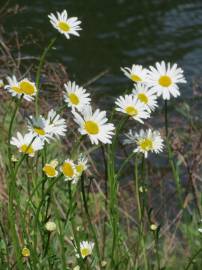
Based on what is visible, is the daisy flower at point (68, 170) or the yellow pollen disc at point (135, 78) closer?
the daisy flower at point (68, 170)

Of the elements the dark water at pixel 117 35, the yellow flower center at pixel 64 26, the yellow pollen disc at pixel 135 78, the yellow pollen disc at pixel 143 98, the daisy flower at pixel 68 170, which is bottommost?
the daisy flower at pixel 68 170

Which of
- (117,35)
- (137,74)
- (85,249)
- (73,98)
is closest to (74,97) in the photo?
(73,98)

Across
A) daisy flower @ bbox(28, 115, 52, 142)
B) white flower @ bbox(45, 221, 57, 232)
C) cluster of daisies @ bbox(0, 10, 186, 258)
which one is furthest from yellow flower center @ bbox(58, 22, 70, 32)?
white flower @ bbox(45, 221, 57, 232)

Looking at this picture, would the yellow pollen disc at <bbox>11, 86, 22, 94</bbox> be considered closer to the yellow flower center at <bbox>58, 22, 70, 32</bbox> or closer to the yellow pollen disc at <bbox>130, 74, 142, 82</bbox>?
the yellow flower center at <bbox>58, 22, 70, 32</bbox>

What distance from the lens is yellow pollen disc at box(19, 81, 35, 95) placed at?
1354 mm

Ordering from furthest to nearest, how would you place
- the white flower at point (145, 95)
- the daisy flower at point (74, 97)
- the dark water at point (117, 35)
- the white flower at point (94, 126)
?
the dark water at point (117, 35) → the white flower at point (145, 95) → the daisy flower at point (74, 97) → the white flower at point (94, 126)

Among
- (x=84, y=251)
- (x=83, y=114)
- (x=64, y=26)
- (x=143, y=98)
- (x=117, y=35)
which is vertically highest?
(x=117, y=35)

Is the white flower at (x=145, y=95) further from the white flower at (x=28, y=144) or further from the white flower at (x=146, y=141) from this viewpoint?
the white flower at (x=28, y=144)

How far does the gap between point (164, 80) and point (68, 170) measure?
0.37m

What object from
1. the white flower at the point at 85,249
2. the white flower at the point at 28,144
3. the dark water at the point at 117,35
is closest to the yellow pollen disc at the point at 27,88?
the white flower at the point at 28,144

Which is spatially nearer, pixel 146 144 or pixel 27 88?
pixel 27 88

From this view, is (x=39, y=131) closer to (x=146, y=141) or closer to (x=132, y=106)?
(x=132, y=106)

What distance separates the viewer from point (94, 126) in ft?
4.35

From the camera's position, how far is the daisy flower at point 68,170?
1.36 metres
